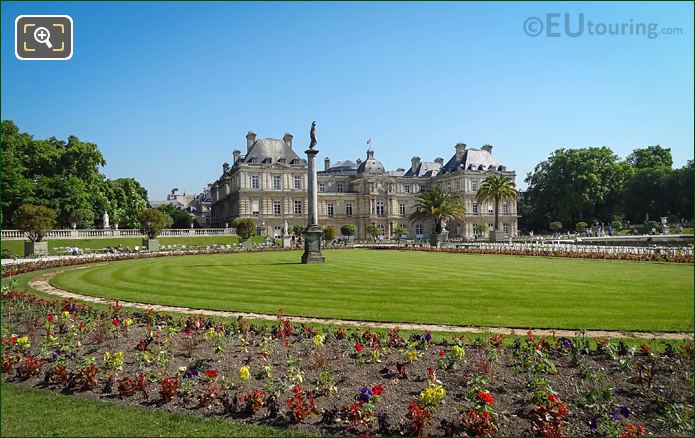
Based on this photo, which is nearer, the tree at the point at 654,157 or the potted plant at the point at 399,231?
the potted plant at the point at 399,231

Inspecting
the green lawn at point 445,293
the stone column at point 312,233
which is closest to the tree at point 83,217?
the green lawn at point 445,293

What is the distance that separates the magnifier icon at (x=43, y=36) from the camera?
7035mm

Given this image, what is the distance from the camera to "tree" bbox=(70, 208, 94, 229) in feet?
188

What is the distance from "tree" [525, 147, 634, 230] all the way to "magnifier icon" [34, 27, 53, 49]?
87.0 m

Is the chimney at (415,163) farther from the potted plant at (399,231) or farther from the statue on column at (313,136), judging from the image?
the statue on column at (313,136)

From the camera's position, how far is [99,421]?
22.6 feet

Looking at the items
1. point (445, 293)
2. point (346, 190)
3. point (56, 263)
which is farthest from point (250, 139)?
point (445, 293)

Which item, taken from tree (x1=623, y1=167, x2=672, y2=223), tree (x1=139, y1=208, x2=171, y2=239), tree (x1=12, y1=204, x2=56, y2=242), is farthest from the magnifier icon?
tree (x1=623, y1=167, x2=672, y2=223)

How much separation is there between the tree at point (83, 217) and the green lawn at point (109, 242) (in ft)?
19.1

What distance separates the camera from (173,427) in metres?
6.73

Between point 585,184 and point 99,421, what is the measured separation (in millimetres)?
88364

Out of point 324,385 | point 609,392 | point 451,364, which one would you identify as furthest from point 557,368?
point 324,385

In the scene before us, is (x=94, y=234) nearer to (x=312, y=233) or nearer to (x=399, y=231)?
(x=312, y=233)

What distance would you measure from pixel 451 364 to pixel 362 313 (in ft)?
15.8
